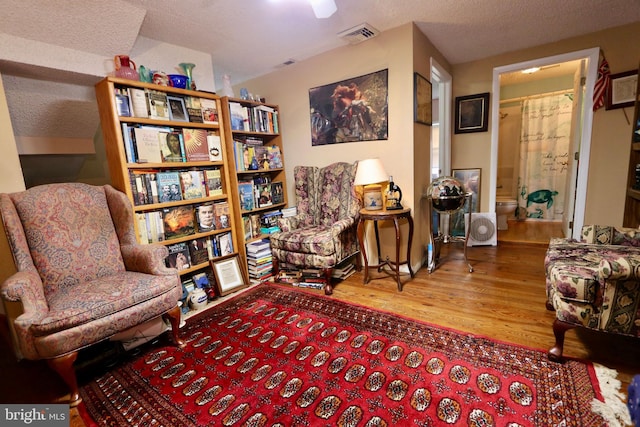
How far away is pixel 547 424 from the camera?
114cm

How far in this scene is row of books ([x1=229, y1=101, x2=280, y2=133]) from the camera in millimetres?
2754

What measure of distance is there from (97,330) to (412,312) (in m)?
1.94

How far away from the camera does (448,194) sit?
271 cm

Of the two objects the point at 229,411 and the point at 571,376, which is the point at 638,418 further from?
the point at 229,411

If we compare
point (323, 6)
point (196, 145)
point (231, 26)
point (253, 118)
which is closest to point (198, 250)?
point (196, 145)

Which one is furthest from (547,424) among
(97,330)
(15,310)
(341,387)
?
(15,310)

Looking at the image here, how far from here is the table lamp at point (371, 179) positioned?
97.7 inches

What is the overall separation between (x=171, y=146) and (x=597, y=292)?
2902 millimetres

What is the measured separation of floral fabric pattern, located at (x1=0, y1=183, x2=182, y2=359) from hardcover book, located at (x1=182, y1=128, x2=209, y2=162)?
654 millimetres

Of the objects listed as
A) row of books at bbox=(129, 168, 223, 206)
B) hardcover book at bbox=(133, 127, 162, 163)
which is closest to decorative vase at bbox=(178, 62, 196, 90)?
hardcover book at bbox=(133, 127, 162, 163)

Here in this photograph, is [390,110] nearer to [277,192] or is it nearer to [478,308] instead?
[277,192]

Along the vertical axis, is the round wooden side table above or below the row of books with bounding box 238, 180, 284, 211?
below

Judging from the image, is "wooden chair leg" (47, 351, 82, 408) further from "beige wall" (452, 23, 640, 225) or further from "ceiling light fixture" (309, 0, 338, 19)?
"beige wall" (452, 23, 640, 225)

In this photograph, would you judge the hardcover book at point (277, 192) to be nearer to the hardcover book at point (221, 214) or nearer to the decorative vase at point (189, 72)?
the hardcover book at point (221, 214)
